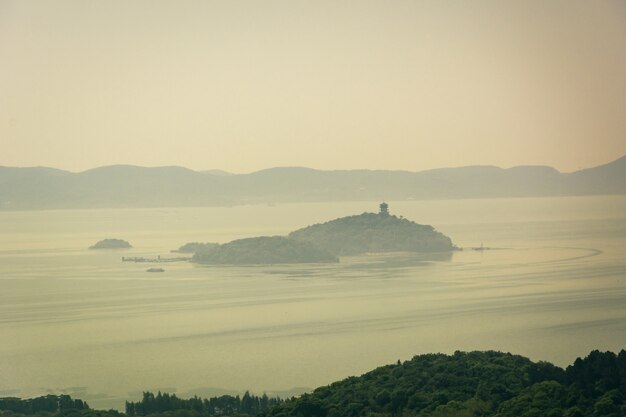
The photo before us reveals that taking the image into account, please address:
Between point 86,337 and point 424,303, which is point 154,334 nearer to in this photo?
point 86,337

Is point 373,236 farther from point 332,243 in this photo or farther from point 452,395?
point 452,395

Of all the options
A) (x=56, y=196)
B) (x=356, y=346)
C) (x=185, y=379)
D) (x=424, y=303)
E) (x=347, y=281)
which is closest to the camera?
(x=185, y=379)

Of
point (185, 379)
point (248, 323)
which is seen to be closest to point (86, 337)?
point (248, 323)

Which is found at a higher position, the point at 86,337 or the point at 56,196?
the point at 56,196

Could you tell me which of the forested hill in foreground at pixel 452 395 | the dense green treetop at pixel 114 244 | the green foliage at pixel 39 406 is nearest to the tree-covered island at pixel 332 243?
the dense green treetop at pixel 114 244

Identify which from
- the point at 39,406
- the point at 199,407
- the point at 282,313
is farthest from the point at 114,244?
the point at 199,407

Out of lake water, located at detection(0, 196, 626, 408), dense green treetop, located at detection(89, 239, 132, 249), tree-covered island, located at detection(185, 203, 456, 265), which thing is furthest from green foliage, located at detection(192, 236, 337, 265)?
dense green treetop, located at detection(89, 239, 132, 249)
